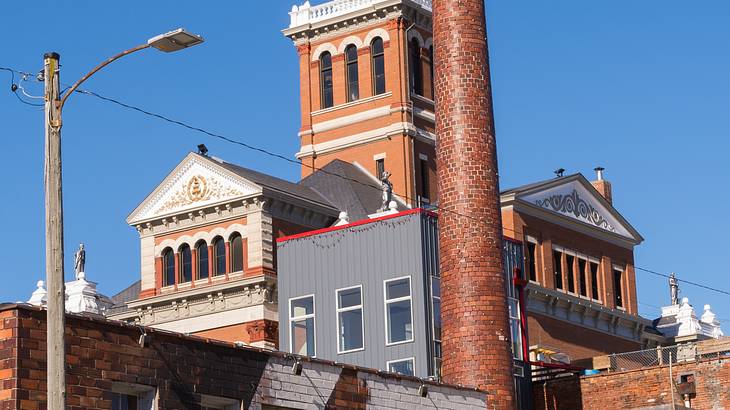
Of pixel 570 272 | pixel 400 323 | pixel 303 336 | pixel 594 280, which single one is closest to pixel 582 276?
pixel 570 272

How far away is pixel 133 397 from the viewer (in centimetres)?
2770

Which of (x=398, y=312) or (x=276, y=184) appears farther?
(x=276, y=184)

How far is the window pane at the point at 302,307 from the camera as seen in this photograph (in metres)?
46.7

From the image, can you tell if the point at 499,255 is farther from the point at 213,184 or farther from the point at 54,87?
the point at 213,184

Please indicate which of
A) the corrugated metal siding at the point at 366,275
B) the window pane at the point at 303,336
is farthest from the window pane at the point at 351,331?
the window pane at the point at 303,336

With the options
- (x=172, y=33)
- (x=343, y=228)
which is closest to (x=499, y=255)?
(x=343, y=228)

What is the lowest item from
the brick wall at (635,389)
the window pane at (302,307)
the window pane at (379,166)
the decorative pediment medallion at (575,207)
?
the brick wall at (635,389)

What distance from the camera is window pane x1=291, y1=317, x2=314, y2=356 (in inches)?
1827

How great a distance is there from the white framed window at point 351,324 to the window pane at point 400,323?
94cm

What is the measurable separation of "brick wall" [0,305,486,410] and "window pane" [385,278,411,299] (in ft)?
36.2

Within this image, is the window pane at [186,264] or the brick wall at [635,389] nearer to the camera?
the brick wall at [635,389]

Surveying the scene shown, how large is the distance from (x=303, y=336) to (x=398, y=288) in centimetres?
346

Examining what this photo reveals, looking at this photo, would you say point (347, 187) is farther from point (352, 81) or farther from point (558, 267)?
point (558, 267)

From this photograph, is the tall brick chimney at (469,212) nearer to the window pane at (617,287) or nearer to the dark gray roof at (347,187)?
the dark gray roof at (347,187)
